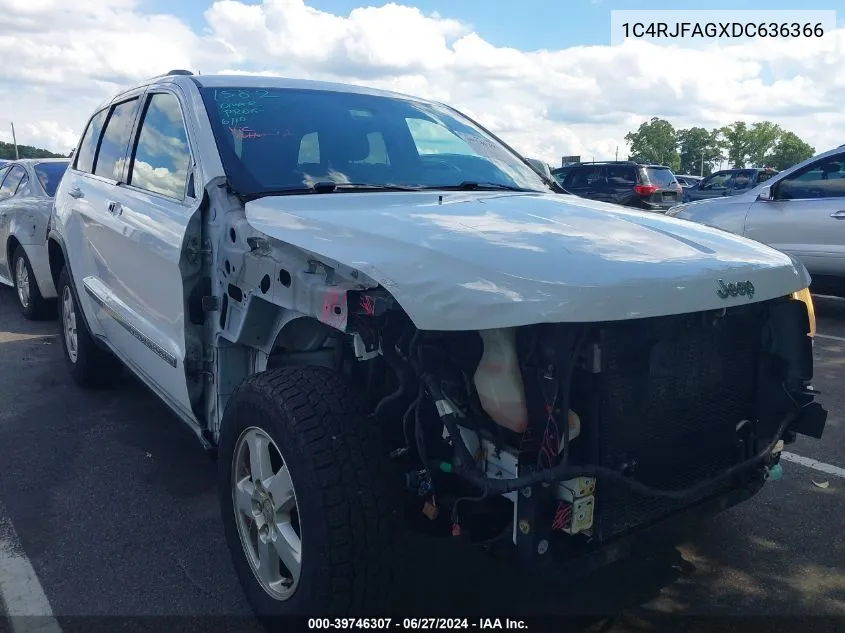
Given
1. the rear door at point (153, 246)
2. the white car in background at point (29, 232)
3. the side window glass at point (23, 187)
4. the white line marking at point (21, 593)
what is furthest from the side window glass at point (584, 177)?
the white line marking at point (21, 593)

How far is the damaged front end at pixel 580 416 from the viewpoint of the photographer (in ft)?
6.79

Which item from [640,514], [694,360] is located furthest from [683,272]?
[640,514]

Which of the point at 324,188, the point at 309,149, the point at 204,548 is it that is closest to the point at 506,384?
the point at 324,188

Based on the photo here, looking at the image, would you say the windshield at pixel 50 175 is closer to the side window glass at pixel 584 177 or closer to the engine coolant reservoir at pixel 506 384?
the engine coolant reservoir at pixel 506 384

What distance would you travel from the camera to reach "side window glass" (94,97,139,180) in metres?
4.20

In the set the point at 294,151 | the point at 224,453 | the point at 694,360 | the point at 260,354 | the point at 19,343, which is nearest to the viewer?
the point at 694,360

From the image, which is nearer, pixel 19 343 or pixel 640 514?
pixel 640 514

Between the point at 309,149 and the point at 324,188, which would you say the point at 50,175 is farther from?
the point at 324,188

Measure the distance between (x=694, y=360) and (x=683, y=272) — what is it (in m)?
0.35

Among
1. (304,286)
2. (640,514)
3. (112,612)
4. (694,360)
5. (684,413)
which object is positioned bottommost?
(112,612)

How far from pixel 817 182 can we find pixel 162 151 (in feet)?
21.8

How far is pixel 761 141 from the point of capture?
9306cm

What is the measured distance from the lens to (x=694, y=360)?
2.37 m

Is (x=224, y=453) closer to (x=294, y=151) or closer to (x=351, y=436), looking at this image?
(x=351, y=436)
